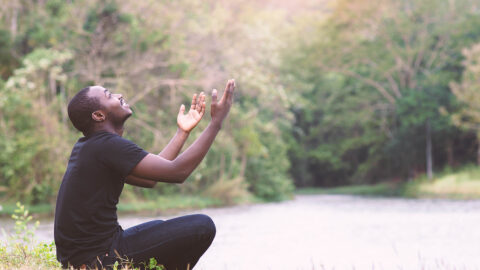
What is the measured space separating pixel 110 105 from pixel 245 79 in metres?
15.3

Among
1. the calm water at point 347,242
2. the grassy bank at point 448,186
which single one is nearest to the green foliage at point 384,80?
the grassy bank at point 448,186

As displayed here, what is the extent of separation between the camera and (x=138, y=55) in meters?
18.2

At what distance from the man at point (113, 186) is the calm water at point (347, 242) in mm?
1678

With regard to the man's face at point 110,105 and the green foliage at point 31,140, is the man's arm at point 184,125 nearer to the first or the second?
the man's face at point 110,105

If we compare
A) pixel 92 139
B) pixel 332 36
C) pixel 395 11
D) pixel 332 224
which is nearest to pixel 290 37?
pixel 332 36

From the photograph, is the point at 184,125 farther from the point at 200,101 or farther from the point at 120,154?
the point at 120,154

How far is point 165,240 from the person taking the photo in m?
3.59

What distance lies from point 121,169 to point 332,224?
10849mm

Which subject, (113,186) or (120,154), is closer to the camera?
(120,154)

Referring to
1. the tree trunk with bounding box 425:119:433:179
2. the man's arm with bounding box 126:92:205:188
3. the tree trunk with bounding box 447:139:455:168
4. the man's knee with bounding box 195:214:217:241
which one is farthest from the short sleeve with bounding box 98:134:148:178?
the tree trunk with bounding box 447:139:455:168

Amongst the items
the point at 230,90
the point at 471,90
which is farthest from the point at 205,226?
the point at 471,90

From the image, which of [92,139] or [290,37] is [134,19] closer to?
[92,139]

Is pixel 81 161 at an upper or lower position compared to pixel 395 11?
lower

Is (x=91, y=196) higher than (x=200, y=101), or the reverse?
(x=200, y=101)
